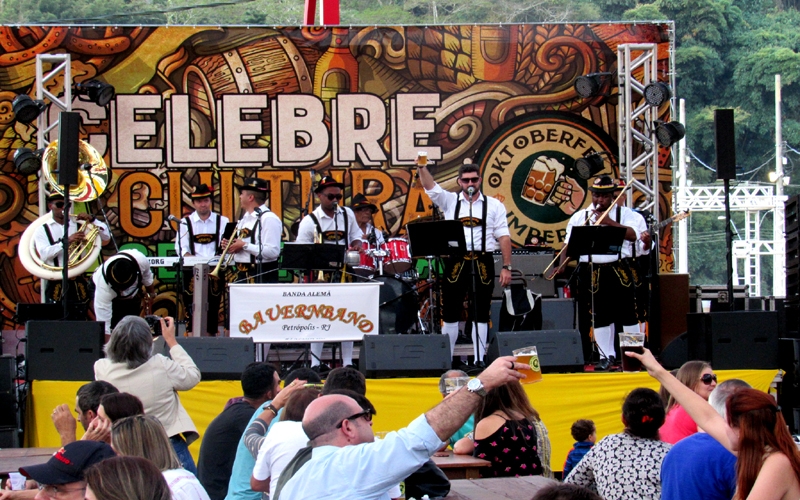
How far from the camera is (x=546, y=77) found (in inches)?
535

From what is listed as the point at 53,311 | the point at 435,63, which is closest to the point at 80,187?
the point at 53,311

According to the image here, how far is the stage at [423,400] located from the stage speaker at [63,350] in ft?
0.37

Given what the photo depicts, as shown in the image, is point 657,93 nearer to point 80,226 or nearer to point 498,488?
point 80,226

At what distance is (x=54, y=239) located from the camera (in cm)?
1220

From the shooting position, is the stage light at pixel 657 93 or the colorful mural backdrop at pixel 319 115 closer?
the stage light at pixel 657 93

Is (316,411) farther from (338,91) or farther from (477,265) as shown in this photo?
(338,91)

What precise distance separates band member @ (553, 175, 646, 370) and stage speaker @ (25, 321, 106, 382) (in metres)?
4.65

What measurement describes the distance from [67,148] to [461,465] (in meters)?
6.46

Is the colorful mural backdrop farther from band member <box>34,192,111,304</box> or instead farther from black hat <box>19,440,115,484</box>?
black hat <box>19,440,115,484</box>

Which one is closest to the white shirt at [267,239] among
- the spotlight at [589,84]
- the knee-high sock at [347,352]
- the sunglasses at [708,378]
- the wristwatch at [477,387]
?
the knee-high sock at [347,352]

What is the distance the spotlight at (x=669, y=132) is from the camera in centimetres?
1256

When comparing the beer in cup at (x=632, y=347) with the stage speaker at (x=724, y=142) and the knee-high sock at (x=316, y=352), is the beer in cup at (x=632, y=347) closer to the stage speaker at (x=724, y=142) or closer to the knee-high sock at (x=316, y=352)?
the knee-high sock at (x=316, y=352)

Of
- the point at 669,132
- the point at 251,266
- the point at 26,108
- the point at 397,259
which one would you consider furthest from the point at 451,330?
the point at 26,108

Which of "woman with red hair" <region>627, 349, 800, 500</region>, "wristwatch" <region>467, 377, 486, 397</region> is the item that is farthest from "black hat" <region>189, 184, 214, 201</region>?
"wristwatch" <region>467, 377, 486, 397</region>
